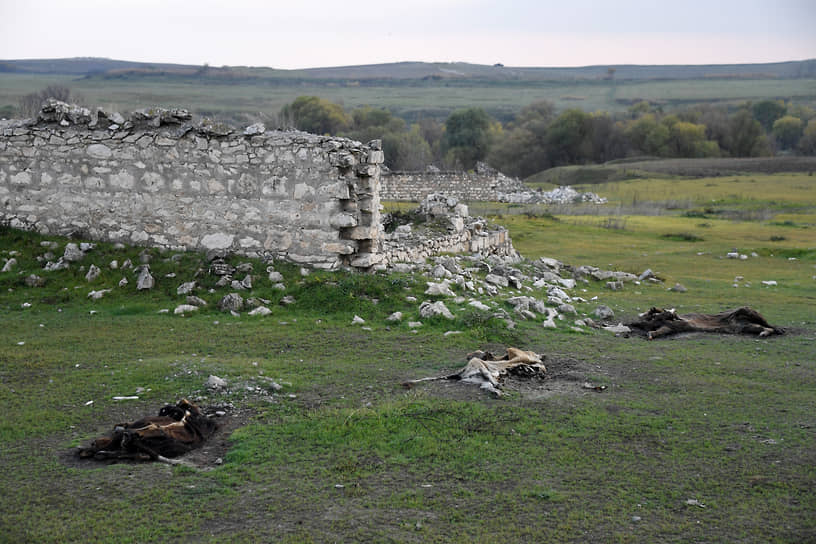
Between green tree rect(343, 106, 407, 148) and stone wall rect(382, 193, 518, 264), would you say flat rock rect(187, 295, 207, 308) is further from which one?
green tree rect(343, 106, 407, 148)

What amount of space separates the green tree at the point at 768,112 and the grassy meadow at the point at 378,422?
104399 millimetres

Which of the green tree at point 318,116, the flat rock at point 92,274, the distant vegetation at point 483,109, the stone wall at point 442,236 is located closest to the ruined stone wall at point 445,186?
the distant vegetation at point 483,109

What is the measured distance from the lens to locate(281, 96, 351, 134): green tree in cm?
6678

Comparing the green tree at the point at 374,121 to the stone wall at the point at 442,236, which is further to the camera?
the green tree at the point at 374,121

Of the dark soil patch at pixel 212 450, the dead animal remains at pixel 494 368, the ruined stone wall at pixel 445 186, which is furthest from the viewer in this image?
the ruined stone wall at pixel 445 186

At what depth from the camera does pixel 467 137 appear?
8181 cm

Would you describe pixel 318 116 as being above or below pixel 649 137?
above

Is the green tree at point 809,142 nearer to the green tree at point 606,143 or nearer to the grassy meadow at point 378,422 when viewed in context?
the green tree at point 606,143

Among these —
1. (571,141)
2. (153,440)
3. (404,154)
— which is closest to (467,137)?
(571,141)

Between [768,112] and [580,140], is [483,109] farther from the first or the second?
[768,112]

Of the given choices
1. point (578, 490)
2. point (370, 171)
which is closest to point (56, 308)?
point (370, 171)

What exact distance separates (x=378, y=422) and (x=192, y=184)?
709 centimetres

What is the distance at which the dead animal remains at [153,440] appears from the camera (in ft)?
20.5

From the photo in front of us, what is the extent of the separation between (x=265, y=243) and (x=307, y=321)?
2.32 m
